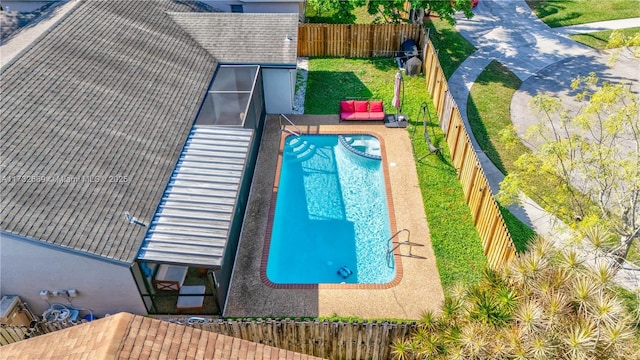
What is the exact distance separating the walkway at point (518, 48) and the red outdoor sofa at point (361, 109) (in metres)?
4.66

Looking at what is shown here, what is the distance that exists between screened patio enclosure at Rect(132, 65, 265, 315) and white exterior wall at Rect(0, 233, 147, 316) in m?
0.59

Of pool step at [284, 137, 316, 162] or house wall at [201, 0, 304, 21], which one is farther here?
house wall at [201, 0, 304, 21]

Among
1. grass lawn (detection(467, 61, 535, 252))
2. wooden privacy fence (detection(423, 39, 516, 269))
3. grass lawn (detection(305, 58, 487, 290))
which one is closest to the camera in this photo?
wooden privacy fence (detection(423, 39, 516, 269))

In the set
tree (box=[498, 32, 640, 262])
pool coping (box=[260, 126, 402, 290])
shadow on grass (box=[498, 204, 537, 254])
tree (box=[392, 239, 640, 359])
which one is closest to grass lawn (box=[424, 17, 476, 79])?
pool coping (box=[260, 126, 402, 290])

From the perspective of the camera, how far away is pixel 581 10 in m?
34.9

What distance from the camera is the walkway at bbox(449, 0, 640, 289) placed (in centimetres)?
2681

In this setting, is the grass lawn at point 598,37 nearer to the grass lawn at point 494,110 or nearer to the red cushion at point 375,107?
the grass lawn at point 494,110

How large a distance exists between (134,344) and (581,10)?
39.5 metres

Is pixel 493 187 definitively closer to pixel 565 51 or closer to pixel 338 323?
pixel 338 323

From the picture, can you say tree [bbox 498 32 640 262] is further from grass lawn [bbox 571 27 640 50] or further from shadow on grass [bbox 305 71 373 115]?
grass lawn [bbox 571 27 640 50]

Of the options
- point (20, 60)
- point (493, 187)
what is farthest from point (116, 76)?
point (493, 187)

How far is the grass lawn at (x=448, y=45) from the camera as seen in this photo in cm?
2902

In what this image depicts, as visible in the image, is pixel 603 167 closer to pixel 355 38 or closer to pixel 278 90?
pixel 278 90

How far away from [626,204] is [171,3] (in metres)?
24.7
